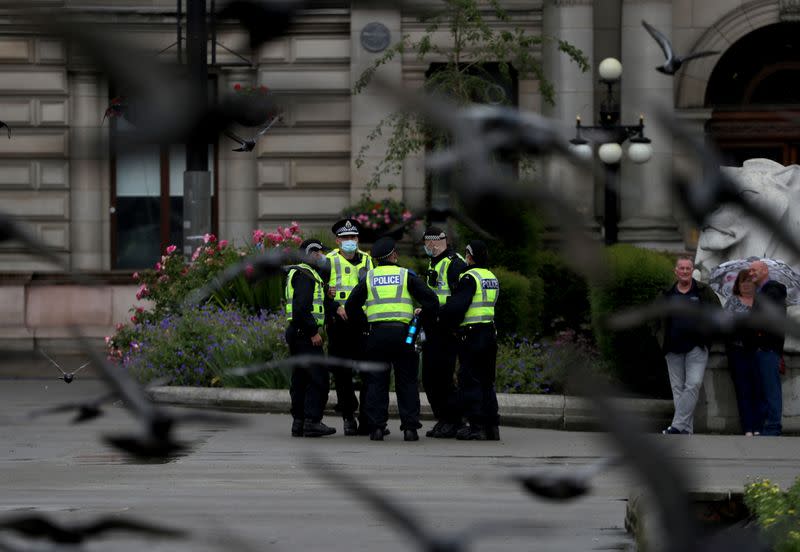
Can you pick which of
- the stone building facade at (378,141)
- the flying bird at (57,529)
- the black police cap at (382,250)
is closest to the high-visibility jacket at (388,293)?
the black police cap at (382,250)

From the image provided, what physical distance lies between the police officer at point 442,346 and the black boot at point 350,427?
668 millimetres

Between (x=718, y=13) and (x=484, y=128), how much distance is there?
25.5m

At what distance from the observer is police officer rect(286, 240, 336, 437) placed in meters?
15.0

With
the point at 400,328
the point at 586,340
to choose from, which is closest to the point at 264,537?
the point at 400,328

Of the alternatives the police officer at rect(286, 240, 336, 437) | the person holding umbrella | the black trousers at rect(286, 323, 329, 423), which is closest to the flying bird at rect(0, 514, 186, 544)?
the police officer at rect(286, 240, 336, 437)

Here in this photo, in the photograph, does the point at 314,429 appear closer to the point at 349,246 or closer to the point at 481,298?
the point at 349,246


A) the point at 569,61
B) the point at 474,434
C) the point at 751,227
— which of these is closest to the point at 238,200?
the point at 569,61

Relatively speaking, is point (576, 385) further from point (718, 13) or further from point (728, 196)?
point (718, 13)

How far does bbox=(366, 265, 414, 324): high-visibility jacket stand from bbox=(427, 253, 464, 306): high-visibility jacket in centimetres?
66

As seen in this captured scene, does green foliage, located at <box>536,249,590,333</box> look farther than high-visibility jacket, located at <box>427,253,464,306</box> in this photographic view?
Yes

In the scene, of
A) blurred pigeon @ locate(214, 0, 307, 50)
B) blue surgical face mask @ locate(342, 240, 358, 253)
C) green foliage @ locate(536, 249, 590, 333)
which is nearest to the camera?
blurred pigeon @ locate(214, 0, 307, 50)

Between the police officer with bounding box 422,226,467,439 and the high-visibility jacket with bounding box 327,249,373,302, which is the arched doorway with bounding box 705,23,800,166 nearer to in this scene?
the police officer with bounding box 422,226,467,439

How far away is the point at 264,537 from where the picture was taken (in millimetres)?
9086

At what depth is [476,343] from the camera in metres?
15.2
